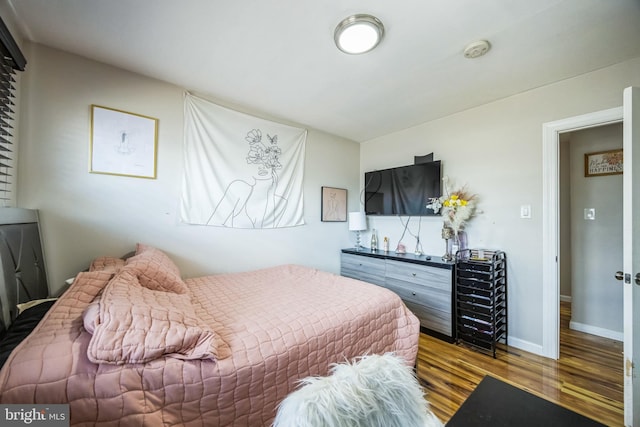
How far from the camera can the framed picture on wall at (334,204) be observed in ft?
10.8

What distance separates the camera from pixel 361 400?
1.88 ft

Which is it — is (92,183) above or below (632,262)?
above

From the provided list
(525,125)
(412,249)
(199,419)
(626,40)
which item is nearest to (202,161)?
(199,419)

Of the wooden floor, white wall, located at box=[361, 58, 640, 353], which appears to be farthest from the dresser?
white wall, located at box=[361, 58, 640, 353]

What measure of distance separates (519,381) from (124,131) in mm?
3625

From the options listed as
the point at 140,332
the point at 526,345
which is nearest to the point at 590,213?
the point at 526,345

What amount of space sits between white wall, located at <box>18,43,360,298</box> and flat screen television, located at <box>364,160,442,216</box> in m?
1.85

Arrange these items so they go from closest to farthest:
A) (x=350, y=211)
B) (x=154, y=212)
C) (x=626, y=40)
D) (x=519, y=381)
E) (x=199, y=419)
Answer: (x=199, y=419)
(x=626, y=40)
(x=519, y=381)
(x=154, y=212)
(x=350, y=211)

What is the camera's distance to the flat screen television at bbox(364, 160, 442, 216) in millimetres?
2783

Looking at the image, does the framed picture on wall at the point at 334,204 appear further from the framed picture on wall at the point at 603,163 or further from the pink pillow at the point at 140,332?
the framed picture on wall at the point at 603,163

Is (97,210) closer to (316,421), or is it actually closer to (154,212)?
(154,212)

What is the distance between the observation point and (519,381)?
1.76 m

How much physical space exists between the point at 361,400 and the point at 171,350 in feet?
2.40

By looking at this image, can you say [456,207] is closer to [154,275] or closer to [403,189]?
[403,189]
